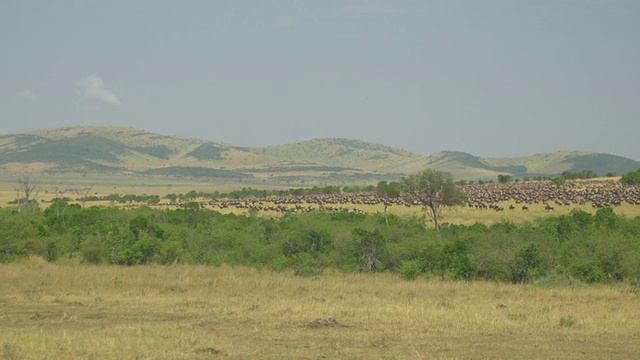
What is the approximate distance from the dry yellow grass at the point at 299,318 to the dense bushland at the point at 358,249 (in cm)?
261

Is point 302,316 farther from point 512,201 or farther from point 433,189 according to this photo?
point 512,201

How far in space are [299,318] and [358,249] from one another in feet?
40.3

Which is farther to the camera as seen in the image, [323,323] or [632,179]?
[632,179]

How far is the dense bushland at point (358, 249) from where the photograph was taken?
2458 centimetres

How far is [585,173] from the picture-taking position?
139m

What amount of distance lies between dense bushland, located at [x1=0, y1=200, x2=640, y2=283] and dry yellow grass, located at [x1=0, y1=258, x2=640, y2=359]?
2.61 meters

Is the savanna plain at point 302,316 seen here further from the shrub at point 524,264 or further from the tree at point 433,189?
the tree at point 433,189

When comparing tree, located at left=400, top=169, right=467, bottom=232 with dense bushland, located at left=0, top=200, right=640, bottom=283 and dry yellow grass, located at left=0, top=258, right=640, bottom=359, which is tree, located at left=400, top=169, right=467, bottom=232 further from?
dry yellow grass, located at left=0, top=258, right=640, bottom=359

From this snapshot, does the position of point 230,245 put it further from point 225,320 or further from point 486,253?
point 225,320

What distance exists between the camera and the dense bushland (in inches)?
968

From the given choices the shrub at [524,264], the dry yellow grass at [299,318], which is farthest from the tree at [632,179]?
the dry yellow grass at [299,318]

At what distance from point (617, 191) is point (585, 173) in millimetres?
55669

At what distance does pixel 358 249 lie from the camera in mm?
27922

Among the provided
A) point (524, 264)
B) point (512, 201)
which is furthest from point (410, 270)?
point (512, 201)
